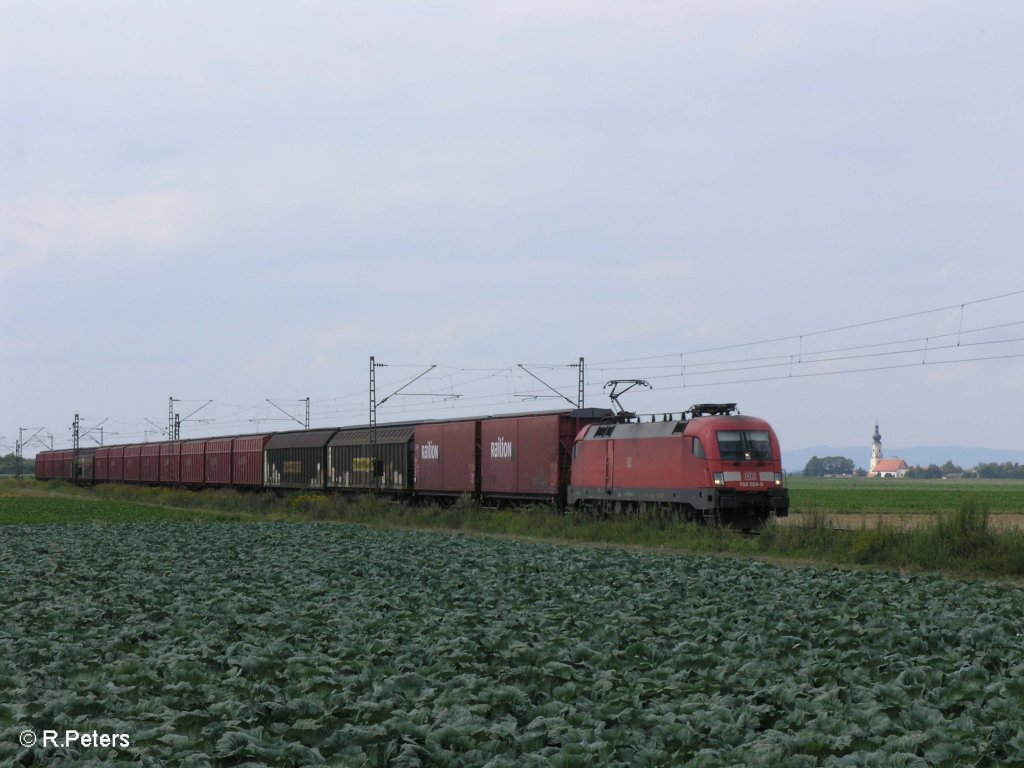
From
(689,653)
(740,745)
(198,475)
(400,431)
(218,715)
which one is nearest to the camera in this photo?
(740,745)

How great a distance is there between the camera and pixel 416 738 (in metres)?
7.70

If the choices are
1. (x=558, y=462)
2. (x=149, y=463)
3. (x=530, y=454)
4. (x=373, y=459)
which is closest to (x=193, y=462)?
(x=149, y=463)

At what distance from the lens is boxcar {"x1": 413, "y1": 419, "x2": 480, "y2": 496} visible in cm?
3912

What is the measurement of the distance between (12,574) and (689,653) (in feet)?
44.8

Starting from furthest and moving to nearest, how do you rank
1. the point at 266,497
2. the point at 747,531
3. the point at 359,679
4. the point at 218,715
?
1. the point at 266,497
2. the point at 747,531
3. the point at 359,679
4. the point at 218,715

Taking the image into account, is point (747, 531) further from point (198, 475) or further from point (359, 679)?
point (198, 475)

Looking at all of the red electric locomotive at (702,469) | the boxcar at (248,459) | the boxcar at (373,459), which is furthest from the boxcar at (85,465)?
the red electric locomotive at (702,469)

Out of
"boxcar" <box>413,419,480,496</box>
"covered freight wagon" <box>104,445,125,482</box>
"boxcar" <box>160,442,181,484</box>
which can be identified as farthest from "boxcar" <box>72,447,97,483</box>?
"boxcar" <box>413,419,480,496</box>

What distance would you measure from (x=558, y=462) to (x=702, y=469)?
7585mm

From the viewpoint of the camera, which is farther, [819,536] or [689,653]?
[819,536]

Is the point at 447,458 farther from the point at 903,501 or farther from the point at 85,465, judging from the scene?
the point at 85,465

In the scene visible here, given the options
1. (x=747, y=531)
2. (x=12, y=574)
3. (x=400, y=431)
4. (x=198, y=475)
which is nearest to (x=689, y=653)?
(x=12, y=574)

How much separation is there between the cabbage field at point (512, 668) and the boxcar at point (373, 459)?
81.4 ft

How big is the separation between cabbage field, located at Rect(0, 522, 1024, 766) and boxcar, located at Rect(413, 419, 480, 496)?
2064cm
